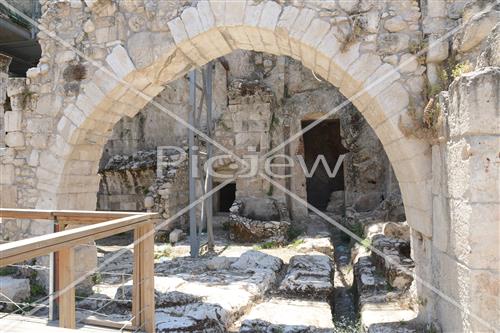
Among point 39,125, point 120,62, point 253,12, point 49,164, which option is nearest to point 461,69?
point 253,12

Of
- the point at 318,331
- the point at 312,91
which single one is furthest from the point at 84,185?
the point at 312,91

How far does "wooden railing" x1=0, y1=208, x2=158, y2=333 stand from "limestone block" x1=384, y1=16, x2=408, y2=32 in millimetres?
2623

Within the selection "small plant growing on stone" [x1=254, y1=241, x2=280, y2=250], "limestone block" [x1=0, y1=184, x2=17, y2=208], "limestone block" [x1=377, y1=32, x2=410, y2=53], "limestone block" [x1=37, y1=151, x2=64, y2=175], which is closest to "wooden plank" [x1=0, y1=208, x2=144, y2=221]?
"limestone block" [x1=37, y1=151, x2=64, y2=175]

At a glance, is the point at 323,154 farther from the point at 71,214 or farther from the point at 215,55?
the point at 71,214

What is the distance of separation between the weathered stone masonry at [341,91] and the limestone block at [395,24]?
1 cm

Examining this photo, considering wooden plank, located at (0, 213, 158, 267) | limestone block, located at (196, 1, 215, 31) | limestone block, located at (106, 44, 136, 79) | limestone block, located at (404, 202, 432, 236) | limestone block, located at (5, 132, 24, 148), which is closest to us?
wooden plank, located at (0, 213, 158, 267)

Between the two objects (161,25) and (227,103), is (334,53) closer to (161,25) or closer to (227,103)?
(161,25)

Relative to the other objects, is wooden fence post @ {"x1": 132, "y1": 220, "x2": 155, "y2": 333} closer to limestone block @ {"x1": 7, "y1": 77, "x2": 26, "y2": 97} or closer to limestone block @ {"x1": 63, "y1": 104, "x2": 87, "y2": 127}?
limestone block @ {"x1": 63, "y1": 104, "x2": 87, "y2": 127}

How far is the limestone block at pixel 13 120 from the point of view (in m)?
4.80

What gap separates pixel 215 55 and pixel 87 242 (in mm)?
2804

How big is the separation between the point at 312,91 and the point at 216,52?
23.2 feet

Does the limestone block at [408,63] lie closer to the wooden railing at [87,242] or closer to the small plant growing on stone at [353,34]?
the small plant growing on stone at [353,34]

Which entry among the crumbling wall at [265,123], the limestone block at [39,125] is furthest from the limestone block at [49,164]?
the crumbling wall at [265,123]

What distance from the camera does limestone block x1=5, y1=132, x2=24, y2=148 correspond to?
4789 millimetres
